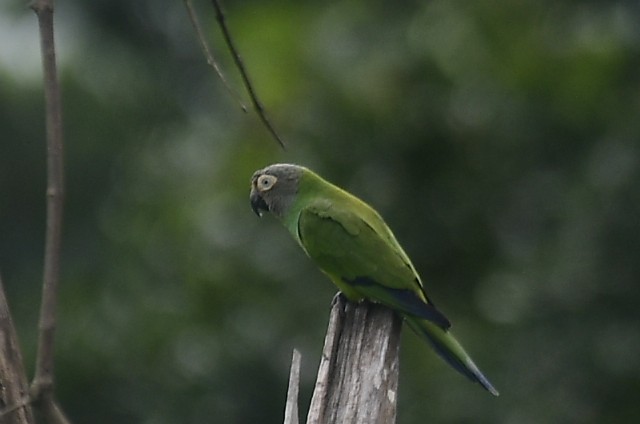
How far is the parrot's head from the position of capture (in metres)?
5.21

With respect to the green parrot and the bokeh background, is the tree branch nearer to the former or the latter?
the green parrot

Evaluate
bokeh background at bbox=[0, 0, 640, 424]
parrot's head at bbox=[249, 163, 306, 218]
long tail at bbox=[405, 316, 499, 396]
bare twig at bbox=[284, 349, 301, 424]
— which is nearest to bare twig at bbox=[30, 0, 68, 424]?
bare twig at bbox=[284, 349, 301, 424]

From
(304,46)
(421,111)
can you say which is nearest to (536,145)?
(421,111)

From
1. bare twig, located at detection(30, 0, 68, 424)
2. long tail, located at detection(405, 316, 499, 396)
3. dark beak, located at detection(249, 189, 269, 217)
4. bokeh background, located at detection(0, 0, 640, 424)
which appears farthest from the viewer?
bokeh background, located at detection(0, 0, 640, 424)

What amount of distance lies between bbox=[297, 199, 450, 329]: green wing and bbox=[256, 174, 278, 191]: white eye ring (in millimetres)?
228

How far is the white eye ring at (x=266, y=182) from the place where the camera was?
17.3 ft

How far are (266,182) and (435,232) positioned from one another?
2.98 metres

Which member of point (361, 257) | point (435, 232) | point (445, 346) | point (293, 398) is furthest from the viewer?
point (435, 232)

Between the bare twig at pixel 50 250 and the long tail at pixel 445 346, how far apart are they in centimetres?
218

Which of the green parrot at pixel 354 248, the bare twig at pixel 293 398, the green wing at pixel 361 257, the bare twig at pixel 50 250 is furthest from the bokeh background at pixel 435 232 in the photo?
the bare twig at pixel 50 250

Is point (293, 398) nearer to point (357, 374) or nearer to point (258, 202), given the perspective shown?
point (357, 374)

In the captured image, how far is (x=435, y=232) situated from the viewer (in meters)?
8.12

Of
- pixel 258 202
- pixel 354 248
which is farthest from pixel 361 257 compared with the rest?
pixel 258 202

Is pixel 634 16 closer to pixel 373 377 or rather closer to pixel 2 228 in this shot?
pixel 373 377
